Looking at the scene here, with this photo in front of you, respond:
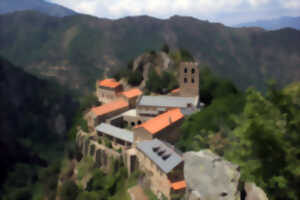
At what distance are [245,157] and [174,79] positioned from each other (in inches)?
1608

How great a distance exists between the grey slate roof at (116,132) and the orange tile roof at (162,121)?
283cm

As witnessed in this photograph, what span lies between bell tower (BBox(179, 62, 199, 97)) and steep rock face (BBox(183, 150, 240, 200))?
36.7 metres

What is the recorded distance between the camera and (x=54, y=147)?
10169cm

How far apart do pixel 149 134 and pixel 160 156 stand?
6293mm

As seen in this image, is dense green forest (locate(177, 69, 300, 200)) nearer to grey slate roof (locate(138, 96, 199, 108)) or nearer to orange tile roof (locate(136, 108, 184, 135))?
orange tile roof (locate(136, 108, 184, 135))

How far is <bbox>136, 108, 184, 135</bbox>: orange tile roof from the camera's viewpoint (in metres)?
36.7

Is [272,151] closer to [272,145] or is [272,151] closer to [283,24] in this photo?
[272,145]

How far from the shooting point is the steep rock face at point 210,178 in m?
12.2

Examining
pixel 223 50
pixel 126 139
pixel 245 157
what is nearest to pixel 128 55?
pixel 223 50

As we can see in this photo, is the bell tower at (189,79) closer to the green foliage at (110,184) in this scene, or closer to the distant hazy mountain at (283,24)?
the green foliage at (110,184)

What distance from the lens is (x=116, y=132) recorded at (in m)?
41.1

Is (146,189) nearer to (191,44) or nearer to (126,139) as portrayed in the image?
(126,139)

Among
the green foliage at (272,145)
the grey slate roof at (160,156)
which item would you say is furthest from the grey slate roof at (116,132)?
the green foliage at (272,145)

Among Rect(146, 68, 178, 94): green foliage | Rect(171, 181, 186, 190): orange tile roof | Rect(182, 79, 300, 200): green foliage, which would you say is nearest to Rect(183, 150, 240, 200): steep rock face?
Rect(182, 79, 300, 200): green foliage
